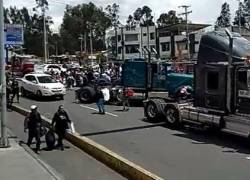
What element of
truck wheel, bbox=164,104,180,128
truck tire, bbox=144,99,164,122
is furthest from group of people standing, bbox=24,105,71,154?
truck tire, bbox=144,99,164,122

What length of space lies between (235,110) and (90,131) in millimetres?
5488

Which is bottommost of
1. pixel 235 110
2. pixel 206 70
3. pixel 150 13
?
pixel 235 110

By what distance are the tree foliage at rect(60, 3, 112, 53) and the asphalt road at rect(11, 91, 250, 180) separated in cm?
11832

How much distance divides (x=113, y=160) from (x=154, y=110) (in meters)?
8.55

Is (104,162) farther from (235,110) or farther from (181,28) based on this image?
(181,28)

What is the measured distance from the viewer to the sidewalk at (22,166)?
42.4 feet

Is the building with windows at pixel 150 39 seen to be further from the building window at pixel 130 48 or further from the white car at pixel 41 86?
the white car at pixel 41 86

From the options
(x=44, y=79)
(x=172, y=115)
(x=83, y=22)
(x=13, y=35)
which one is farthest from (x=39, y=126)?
(x=83, y=22)

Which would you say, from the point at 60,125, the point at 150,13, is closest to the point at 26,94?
the point at 60,125

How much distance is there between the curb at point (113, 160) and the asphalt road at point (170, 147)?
750 millimetres

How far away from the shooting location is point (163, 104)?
72.6ft

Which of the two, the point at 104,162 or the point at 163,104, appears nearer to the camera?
the point at 104,162

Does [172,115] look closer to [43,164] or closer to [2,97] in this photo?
[2,97]

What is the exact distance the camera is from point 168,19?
15912cm
